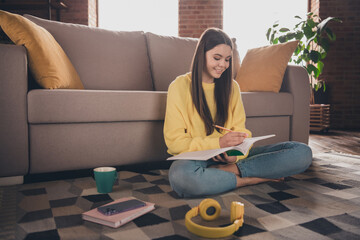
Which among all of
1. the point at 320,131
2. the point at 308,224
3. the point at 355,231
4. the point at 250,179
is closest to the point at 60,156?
the point at 250,179

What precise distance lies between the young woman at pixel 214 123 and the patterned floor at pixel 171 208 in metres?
0.08

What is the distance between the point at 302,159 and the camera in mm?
1295

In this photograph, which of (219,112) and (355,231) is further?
(219,112)

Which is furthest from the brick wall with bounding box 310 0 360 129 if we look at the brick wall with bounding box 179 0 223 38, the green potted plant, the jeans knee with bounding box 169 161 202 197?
the jeans knee with bounding box 169 161 202 197

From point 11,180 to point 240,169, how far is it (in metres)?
1.03

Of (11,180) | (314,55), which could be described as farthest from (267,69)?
(314,55)

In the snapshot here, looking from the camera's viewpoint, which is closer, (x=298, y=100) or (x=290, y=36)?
(x=298, y=100)

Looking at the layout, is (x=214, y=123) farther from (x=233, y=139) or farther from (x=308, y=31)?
(x=308, y=31)

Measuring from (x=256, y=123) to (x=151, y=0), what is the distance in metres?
3.39

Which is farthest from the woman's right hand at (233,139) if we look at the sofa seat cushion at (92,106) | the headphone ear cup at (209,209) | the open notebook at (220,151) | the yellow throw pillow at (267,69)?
the yellow throw pillow at (267,69)

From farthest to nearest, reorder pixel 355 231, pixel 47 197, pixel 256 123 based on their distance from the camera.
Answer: pixel 256 123 < pixel 47 197 < pixel 355 231

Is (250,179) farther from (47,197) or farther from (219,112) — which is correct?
(47,197)

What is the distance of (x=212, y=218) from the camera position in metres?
0.92

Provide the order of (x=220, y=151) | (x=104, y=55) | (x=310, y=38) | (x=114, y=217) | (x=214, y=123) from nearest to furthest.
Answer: (x=114, y=217) → (x=220, y=151) → (x=214, y=123) → (x=104, y=55) → (x=310, y=38)
